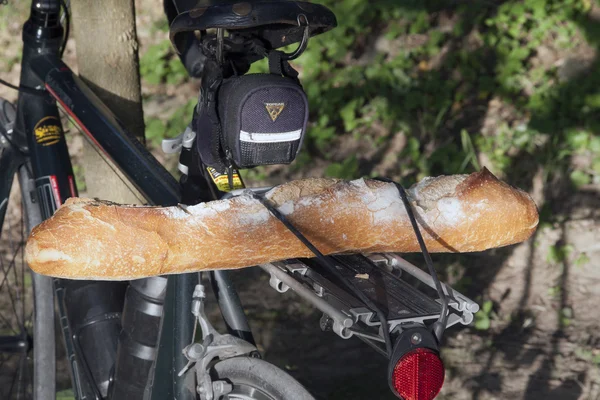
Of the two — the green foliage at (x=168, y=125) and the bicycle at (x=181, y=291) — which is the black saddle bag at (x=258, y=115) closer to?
the bicycle at (x=181, y=291)

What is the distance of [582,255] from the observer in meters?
4.68

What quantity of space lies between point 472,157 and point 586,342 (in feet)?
4.98

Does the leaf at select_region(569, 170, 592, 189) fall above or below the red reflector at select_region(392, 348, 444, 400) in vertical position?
below

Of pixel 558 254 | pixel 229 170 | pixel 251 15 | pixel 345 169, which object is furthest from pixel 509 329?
pixel 251 15

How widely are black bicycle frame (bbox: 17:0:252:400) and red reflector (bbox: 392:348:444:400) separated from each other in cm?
72

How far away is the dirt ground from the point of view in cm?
384

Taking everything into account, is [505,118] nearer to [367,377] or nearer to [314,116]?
[314,116]

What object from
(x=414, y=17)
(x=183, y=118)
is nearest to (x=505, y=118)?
(x=414, y=17)

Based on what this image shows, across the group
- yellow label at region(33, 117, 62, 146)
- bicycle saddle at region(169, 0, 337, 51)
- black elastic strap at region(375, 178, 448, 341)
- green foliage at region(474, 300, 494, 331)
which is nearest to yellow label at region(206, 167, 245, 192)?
bicycle saddle at region(169, 0, 337, 51)

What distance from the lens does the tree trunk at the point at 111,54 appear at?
353 cm

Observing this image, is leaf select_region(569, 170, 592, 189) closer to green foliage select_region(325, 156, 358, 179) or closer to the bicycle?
green foliage select_region(325, 156, 358, 179)

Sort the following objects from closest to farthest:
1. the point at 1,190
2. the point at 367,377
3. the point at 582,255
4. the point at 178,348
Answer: the point at 178,348 → the point at 1,190 → the point at 367,377 → the point at 582,255

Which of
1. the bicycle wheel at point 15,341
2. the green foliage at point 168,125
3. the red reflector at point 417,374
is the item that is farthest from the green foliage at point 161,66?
the red reflector at point 417,374

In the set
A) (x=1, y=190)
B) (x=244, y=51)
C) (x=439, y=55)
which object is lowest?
(x=439, y=55)
